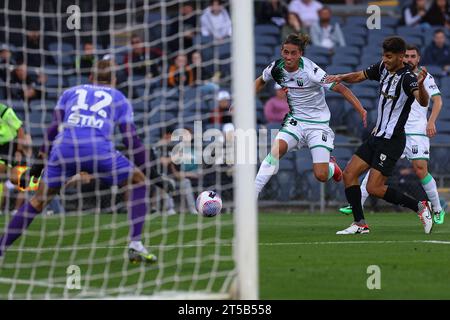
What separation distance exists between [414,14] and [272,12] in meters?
3.46

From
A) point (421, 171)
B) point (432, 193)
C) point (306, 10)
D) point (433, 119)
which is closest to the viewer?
point (433, 119)

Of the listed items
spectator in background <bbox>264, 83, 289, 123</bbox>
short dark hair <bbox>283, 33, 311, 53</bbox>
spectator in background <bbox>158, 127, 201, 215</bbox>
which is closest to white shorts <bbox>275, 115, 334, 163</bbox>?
short dark hair <bbox>283, 33, 311, 53</bbox>

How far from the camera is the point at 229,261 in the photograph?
10.7m

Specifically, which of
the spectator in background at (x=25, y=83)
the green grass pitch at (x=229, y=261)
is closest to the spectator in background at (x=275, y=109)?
the spectator in background at (x=25, y=83)

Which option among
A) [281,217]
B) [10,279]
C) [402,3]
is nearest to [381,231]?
[281,217]

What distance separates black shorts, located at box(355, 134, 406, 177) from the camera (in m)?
14.1

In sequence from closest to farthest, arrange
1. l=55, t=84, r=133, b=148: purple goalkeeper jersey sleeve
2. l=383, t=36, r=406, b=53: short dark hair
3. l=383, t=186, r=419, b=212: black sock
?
l=55, t=84, r=133, b=148: purple goalkeeper jersey sleeve < l=383, t=36, r=406, b=53: short dark hair < l=383, t=186, r=419, b=212: black sock

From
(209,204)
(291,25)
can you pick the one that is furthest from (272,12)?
(209,204)

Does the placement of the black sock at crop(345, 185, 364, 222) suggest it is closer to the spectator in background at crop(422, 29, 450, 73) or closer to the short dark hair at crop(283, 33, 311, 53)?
the short dark hair at crop(283, 33, 311, 53)

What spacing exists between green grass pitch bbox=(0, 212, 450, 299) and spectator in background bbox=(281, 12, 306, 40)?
8.85m

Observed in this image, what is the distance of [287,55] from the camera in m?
14.4

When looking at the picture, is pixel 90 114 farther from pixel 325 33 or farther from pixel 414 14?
pixel 414 14

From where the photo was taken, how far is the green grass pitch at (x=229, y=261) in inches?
362
